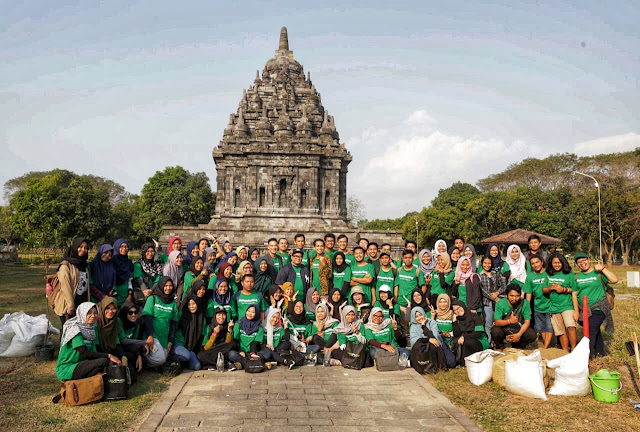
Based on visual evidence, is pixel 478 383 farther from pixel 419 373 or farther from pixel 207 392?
pixel 207 392

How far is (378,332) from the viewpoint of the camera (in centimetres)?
909

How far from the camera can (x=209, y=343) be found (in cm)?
870

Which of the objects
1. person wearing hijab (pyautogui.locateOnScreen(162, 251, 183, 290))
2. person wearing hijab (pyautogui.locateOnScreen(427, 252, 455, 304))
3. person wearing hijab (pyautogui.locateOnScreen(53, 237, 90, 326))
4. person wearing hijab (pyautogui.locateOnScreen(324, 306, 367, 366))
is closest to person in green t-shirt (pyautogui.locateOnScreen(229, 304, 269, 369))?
person wearing hijab (pyautogui.locateOnScreen(324, 306, 367, 366))

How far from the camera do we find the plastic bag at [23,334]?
9320mm

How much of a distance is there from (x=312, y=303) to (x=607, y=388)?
17.5ft

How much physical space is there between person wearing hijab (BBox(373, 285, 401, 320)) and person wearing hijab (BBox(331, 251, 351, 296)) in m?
0.72

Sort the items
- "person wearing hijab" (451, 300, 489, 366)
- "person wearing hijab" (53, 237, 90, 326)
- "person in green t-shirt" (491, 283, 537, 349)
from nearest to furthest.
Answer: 1. "person wearing hijab" (53, 237, 90, 326)
2. "person wearing hijab" (451, 300, 489, 366)
3. "person in green t-shirt" (491, 283, 537, 349)

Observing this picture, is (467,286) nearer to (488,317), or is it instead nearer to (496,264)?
(488,317)

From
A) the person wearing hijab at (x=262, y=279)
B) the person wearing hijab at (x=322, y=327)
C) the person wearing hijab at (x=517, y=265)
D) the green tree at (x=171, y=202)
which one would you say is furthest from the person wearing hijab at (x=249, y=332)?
the green tree at (x=171, y=202)

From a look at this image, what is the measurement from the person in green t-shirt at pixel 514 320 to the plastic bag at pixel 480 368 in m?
1.34

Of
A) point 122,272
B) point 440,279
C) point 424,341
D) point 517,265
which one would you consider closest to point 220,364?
point 122,272

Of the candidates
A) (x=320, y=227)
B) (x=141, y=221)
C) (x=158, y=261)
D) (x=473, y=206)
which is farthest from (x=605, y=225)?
(x=141, y=221)

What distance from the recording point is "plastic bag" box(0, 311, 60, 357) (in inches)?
367

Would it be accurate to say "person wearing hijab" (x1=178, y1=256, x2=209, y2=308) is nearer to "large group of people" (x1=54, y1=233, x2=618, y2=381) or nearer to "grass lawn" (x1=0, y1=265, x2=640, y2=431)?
"large group of people" (x1=54, y1=233, x2=618, y2=381)
